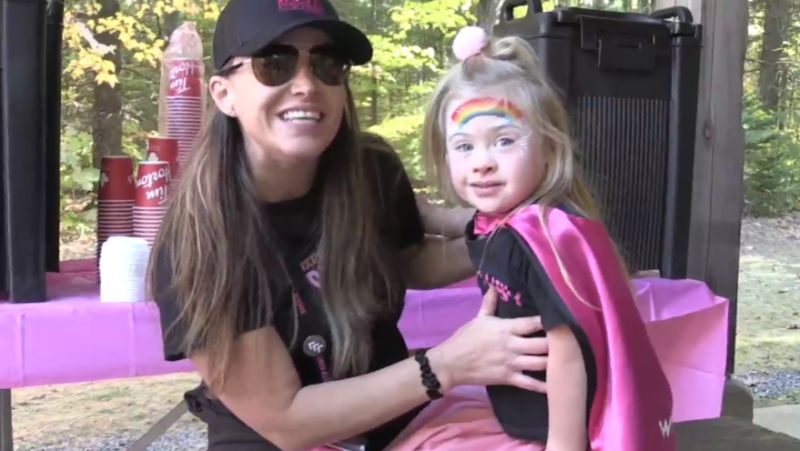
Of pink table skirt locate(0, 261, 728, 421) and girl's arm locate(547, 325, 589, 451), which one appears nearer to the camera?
girl's arm locate(547, 325, 589, 451)

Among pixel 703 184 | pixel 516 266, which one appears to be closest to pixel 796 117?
pixel 703 184

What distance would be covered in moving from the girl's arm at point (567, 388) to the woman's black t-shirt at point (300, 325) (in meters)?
0.33

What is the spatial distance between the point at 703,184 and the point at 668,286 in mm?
558

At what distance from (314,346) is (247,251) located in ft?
0.58

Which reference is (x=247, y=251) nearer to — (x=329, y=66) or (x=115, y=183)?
(x=329, y=66)

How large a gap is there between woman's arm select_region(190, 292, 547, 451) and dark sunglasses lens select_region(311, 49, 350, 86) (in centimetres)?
35

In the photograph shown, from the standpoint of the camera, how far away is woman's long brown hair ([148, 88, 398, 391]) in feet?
3.60

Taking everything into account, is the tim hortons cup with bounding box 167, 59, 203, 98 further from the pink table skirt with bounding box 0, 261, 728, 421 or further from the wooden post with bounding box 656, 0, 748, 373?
the wooden post with bounding box 656, 0, 748, 373

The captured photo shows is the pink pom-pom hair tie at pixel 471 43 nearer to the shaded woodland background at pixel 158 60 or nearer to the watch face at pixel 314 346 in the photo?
the watch face at pixel 314 346

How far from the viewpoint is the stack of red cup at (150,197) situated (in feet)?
4.57

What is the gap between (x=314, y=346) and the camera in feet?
4.00

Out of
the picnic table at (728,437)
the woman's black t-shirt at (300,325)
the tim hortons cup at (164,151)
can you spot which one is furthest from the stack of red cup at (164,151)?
the picnic table at (728,437)

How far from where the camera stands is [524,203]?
3.71 feet

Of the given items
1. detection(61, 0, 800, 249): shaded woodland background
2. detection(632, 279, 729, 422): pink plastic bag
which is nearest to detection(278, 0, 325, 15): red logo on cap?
detection(61, 0, 800, 249): shaded woodland background
